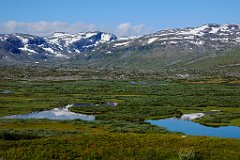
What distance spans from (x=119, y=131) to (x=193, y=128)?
970 inches

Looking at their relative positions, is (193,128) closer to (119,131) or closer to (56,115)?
(119,131)

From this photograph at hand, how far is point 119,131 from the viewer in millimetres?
84188

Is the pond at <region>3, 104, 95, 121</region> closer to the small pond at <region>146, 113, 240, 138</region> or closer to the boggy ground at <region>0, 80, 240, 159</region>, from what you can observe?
the boggy ground at <region>0, 80, 240, 159</region>

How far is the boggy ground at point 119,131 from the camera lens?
3219cm

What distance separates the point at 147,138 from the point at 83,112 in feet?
313

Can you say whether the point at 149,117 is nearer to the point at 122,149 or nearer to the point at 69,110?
the point at 69,110

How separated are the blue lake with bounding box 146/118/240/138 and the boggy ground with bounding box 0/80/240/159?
211 inches

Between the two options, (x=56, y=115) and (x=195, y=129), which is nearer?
(x=195, y=129)

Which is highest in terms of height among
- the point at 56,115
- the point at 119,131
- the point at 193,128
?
the point at 119,131

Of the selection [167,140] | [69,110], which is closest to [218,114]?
[69,110]

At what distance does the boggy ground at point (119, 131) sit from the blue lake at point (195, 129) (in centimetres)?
537

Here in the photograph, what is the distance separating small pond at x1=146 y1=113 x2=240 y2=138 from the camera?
90938mm

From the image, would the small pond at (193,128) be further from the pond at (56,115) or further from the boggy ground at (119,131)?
the pond at (56,115)

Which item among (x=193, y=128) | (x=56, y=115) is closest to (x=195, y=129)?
(x=193, y=128)
